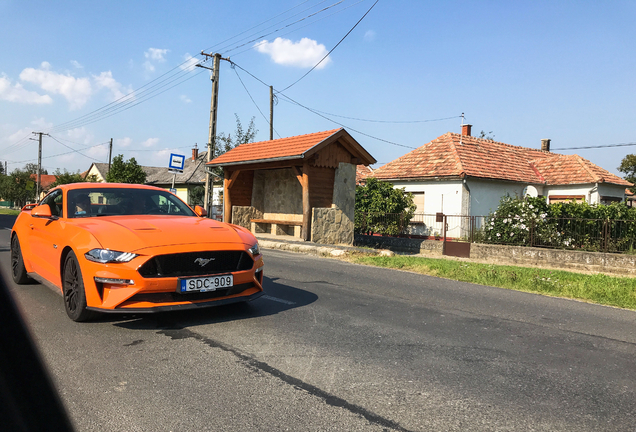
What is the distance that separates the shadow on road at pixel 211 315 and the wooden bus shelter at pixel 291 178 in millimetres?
10184

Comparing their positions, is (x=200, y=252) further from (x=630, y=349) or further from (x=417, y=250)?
(x=417, y=250)

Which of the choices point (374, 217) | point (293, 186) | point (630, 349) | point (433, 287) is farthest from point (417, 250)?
point (630, 349)

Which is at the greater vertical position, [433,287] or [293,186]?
[293,186]

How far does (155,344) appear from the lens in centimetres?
436

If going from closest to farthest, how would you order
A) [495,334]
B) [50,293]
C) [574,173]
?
[495,334] < [50,293] < [574,173]

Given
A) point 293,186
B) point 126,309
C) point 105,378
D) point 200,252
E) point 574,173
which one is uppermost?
point 574,173

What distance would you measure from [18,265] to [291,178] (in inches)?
525

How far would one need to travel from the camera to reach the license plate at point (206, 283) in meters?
4.68

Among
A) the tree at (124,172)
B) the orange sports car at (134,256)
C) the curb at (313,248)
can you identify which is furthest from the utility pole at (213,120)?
the tree at (124,172)

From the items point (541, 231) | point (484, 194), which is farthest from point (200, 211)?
point (484, 194)

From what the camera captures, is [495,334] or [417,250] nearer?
[495,334]

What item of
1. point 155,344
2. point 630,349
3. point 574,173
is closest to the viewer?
point 155,344

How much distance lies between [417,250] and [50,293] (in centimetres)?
1480

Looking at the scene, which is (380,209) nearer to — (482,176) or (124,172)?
(482,176)
